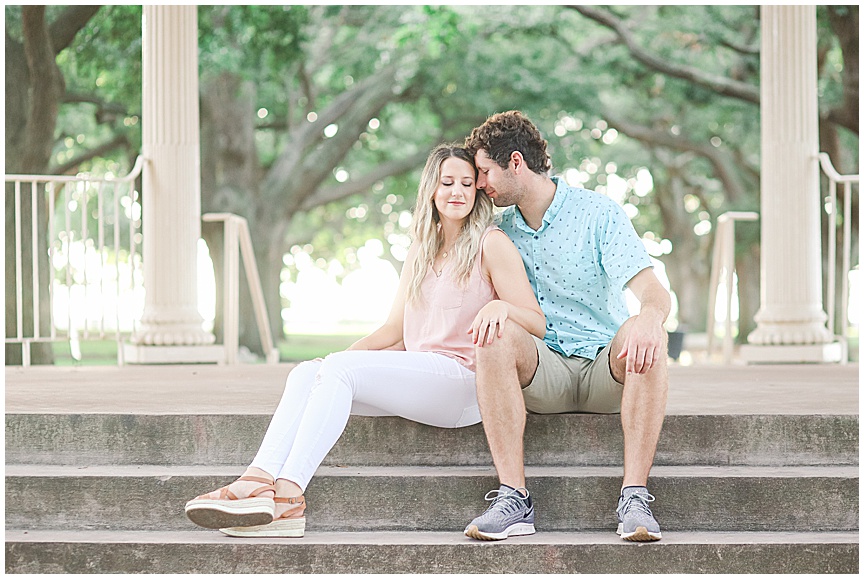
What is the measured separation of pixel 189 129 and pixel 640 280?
14.4 feet

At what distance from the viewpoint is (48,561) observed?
295cm

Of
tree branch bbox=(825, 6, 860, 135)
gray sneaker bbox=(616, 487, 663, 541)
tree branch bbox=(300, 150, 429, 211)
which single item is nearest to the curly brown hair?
gray sneaker bbox=(616, 487, 663, 541)

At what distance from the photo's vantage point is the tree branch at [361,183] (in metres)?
14.8

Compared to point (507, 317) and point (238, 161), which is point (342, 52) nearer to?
point (238, 161)

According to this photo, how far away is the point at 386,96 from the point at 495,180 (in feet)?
35.1

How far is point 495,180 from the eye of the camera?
10.7 feet

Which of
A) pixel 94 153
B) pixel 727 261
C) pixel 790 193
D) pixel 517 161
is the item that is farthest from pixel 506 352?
pixel 94 153

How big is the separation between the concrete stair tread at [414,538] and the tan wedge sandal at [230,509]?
9 cm

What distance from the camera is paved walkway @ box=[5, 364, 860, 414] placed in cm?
360

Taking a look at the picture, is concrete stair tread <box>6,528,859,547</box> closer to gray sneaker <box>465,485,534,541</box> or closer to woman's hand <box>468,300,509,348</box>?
gray sneaker <box>465,485,534,541</box>

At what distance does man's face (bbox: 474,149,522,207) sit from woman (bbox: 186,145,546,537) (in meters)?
0.03

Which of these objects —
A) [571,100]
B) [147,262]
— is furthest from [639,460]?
[571,100]

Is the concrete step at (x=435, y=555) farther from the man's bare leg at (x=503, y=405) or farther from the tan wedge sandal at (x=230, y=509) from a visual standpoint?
the man's bare leg at (x=503, y=405)

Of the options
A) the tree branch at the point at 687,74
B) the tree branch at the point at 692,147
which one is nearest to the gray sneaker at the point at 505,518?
the tree branch at the point at 687,74
